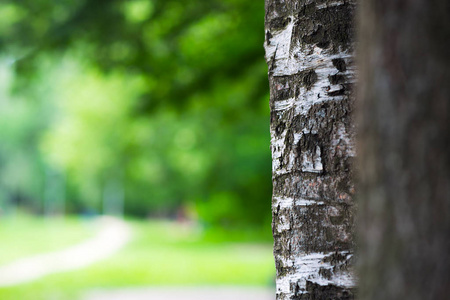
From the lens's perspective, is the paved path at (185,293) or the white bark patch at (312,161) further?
the paved path at (185,293)

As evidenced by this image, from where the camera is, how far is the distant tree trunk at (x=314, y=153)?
1699mm

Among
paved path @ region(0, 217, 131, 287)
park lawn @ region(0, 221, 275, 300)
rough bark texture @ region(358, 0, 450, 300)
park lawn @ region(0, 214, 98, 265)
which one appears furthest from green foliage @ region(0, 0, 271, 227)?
park lawn @ region(0, 214, 98, 265)

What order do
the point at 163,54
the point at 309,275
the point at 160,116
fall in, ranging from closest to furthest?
1. the point at 309,275
2. the point at 163,54
3. the point at 160,116

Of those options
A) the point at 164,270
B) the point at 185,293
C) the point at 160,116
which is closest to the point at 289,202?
the point at 185,293

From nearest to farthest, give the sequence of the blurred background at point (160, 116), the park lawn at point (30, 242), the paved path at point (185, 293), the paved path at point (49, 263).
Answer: the blurred background at point (160, 116) → the paved path at point (185, 293) → the paved path at point (49, 263) → the park lawn at point (30, 242)

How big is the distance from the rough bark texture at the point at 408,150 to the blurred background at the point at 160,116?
510cm

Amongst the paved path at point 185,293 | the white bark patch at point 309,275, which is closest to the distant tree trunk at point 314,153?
the white bark patch at point 309,275

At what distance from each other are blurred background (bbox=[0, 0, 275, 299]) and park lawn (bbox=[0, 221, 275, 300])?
0.05 meters

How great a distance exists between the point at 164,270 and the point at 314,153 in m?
15.0

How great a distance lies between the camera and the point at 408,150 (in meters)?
0.97

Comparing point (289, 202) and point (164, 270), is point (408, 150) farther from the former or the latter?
point (164, 270)

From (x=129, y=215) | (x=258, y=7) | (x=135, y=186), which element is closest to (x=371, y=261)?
(x=258, y=7)

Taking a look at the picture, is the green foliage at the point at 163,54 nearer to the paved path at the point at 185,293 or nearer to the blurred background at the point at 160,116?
the blurred background at the point at 160,116

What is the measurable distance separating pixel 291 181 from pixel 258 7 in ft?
15.6
